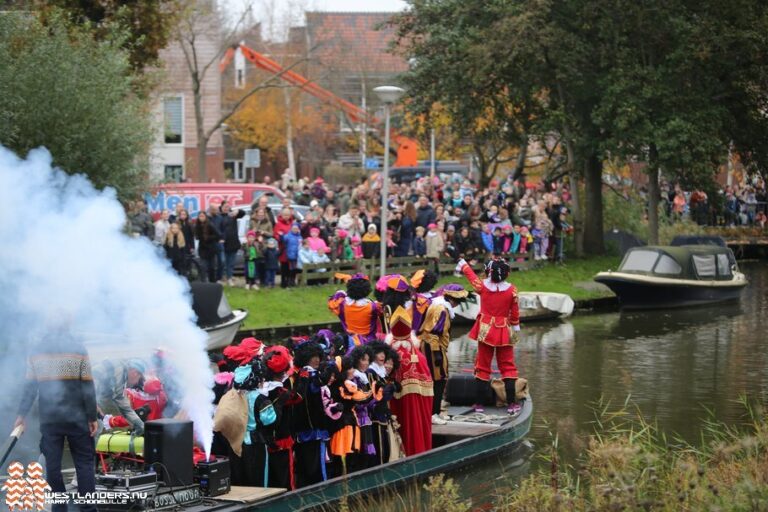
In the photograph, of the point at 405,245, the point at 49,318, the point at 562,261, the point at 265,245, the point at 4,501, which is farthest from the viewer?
the point at 562,261

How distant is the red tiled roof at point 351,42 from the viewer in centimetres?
5384

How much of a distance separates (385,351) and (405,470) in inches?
48.0

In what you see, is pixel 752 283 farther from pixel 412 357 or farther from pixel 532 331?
pixel 412 357

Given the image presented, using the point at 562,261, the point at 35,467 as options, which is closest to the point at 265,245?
the point at 562,261

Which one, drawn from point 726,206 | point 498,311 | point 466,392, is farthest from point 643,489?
point 726,206

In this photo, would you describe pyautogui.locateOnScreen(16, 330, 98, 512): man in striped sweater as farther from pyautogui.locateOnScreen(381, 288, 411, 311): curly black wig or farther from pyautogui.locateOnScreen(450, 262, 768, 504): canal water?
pyautogui.locateOnScreen(450, 262, 768, 504): canal water

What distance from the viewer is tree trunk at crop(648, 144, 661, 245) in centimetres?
3331

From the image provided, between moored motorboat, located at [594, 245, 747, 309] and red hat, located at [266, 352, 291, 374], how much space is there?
65.5 feet

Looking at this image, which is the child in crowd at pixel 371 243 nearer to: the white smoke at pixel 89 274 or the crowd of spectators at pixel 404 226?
the crowd of spectators at pixel 404 226

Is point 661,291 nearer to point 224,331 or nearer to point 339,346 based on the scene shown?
point 224,331

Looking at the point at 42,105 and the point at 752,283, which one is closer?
the point at 42,105

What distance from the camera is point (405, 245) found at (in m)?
29.4

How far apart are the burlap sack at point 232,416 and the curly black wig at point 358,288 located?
3.09 metres

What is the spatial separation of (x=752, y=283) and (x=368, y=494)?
1085 inches
